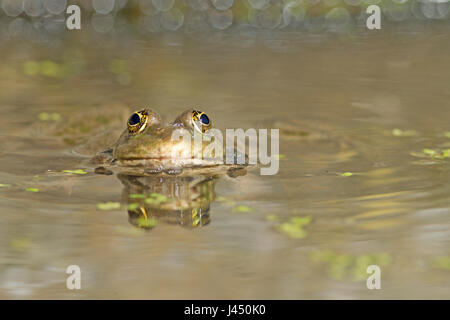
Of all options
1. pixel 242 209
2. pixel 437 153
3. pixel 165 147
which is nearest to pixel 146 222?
pixel 242 209

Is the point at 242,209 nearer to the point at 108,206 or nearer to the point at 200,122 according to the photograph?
the point at 108,206

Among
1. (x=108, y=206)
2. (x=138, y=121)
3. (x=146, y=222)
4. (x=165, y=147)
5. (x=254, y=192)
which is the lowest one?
(x=146, y=222)

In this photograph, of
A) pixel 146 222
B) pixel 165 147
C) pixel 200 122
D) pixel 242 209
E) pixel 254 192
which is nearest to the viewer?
pixel 146 222

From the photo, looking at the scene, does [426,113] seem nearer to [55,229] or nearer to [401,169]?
[401,169]

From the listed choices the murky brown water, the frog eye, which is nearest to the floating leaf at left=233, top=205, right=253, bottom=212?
the murky brown water

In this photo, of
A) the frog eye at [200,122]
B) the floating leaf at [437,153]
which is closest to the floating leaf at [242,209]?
the frog eye at [200,122]

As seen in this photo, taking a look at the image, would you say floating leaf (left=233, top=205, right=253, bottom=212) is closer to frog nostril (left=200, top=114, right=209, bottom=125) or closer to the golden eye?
frog nostril (left=200, top=114, right=209, bottom=125)

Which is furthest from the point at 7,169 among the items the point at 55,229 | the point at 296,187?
the point at 296,187
